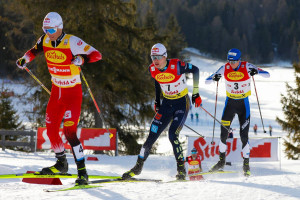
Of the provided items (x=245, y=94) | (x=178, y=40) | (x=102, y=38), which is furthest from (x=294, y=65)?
(x=178, y=40)

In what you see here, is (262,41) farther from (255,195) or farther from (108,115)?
(255,195)

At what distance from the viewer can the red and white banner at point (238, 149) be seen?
13023 millimetres

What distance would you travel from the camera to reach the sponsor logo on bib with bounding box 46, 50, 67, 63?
20.4ft

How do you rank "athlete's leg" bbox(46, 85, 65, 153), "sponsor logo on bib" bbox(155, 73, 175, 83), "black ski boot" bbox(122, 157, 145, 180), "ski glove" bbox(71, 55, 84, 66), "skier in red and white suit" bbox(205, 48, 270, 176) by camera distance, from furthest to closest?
1. "skier in red and white suit" bbox(205, 48, 270, 176)
2. "sponsor logo on bib" bbox(155, 73, 175, 83)
3. "black ski boot" bbox(122, 157, 145, 180)
4. "athlete's leg" bbox(46, 85, 65, 153)
5. "ski glove" bbox(71, 55, 84, 66)

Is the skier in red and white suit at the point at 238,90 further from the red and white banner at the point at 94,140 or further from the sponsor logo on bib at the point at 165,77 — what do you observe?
the red and white banner at the point at 94,140

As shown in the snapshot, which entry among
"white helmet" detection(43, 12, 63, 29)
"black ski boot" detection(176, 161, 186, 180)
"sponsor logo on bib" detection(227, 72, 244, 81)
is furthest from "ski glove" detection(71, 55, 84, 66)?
"sponsor logo on bib" detection(227, 72, 244, 81)

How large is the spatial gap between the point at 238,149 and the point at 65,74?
8067mm

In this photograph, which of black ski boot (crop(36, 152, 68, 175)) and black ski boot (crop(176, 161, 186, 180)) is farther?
black ski boot (crop(176, 161, 186, 180))

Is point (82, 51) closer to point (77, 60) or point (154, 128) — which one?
point (77, 60)

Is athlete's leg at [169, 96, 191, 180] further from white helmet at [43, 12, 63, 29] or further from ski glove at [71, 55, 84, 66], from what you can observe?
white helmet at [43, 12, 63, 29]

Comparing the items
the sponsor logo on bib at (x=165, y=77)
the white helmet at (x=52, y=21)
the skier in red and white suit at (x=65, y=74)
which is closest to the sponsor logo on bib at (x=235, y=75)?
the sponsor logo on bib at (x=165, y=77)

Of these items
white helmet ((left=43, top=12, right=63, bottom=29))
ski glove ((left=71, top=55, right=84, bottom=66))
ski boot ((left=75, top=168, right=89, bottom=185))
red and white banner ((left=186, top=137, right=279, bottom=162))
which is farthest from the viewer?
red and white banner ((left=186, top=137, right=279, bottom=162))

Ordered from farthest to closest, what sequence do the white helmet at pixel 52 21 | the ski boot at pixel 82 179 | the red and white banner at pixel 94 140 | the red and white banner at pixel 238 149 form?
the red and white banner at pixel 94 140 → the red and white banner at pixel 238 149 → the ski boot at pixel 82 179 → the white helmet at pixel 52 21

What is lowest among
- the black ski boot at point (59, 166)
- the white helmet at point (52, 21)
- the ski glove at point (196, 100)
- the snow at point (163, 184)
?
the snow at point (163, 184)
